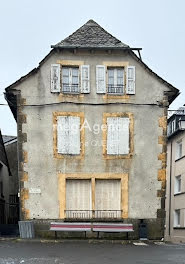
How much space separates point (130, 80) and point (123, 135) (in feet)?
8.23

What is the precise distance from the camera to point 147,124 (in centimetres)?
1614

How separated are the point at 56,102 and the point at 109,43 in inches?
144

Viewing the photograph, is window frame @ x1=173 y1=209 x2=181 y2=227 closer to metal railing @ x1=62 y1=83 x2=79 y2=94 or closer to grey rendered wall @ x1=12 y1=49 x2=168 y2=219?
grey rendered wall @ x1=12 y1=49 x2=168 y2=219

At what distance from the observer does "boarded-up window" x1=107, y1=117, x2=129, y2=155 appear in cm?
1591

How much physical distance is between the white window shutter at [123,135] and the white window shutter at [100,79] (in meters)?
1.56

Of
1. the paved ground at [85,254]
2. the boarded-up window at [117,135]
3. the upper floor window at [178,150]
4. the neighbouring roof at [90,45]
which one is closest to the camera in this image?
the paved ground at [85,254]

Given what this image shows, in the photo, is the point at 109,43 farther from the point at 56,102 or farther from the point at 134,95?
the point at 56,102

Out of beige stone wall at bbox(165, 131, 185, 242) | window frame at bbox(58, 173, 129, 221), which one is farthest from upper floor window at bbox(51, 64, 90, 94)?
beige stone wall at bbox(165, 131, 185, 242)

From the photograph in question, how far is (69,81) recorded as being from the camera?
53.5 ft

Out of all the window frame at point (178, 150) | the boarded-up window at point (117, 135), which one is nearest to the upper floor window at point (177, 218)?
the window frame at point (178, 150)

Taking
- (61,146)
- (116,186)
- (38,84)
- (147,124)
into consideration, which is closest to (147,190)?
(116,186)

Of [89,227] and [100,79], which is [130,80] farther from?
[89,227]

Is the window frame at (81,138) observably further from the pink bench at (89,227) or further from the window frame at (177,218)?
the window frame at (177,218)

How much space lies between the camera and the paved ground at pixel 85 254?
9.88m
